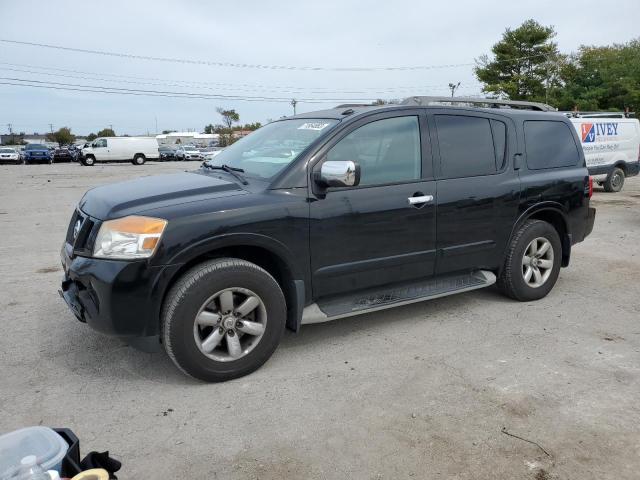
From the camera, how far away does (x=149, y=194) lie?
359 centimetres

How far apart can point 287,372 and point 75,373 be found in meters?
1.42

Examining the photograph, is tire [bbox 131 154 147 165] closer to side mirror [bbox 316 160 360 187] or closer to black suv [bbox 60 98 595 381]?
black suv [bbox 60 98 595 381]

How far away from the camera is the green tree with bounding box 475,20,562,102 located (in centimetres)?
4578

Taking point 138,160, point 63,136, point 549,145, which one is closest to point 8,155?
point 138,160

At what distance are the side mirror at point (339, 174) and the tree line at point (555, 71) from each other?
42.8m

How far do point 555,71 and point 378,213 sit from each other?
159 ft

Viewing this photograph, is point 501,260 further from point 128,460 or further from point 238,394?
point 128,460

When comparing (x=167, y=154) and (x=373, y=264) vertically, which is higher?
(x=167, y=154)

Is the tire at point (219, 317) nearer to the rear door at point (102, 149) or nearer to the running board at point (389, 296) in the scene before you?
the running board at point (389, 296)

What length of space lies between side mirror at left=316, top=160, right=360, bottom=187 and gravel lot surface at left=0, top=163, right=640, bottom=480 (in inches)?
49.1

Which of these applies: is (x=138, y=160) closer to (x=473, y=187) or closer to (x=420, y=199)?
(x=473, y=187)

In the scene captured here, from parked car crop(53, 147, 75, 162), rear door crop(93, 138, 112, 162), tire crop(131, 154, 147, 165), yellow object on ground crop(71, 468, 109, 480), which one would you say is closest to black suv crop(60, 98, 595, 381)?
yellow object on ground crop(71, 468, 109, 480)

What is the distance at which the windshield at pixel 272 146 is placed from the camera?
394 centimetres

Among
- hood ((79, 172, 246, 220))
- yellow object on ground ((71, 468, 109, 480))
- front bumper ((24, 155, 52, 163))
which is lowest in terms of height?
yellow object on ground ((71, 468, 109, 480))
